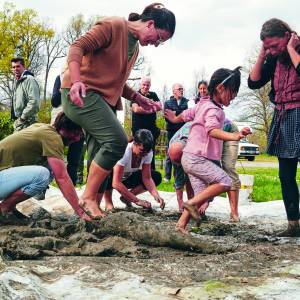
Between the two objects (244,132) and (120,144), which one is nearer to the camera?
(244,132)

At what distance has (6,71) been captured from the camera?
32281 millimetres

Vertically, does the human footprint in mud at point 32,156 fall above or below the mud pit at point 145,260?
above

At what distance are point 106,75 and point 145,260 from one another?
1503mm

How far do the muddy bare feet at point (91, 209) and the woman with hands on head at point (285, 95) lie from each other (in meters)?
1.48

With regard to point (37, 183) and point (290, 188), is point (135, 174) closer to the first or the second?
point (37, 183)

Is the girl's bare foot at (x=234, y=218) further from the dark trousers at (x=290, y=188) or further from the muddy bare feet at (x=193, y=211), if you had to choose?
the muddy bare feet at (x=193, y=211)

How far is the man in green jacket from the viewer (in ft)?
21.7

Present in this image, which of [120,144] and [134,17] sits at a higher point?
[134,17]

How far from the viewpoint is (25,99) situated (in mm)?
6762

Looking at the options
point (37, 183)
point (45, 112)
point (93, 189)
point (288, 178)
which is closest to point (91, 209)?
point (93, 189)

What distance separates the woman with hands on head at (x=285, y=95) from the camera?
389 centimetres

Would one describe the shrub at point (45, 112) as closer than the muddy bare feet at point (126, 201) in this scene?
No

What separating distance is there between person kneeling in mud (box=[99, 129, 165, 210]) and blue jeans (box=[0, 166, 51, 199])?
1.44 metres

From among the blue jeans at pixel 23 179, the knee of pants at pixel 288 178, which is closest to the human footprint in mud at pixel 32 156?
the blue jeans at pixel 23 179
